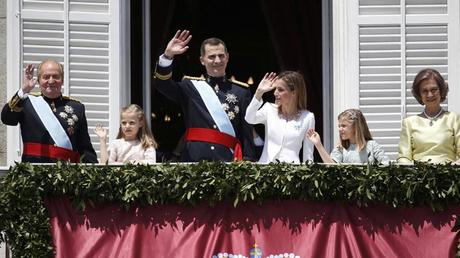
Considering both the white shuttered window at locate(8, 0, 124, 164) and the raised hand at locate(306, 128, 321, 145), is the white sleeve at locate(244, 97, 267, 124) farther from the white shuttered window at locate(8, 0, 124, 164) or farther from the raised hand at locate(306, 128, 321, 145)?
the white shuttered window at locate(8, 0, 124, 164)

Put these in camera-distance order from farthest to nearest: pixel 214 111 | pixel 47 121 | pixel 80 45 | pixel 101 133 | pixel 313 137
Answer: pixel 80 45 → pixel 101 133 → pixel 214 111 → pixel 47 121 → pixel 313 137

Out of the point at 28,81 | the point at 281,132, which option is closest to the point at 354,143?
the point at 281,132

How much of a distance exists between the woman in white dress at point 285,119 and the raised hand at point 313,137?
0.22 feet

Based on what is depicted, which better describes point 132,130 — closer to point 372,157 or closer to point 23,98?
point 23,98

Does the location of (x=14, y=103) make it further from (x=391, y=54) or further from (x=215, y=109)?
(x=391, y=54)

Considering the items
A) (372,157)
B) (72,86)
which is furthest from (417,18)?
(72,86)

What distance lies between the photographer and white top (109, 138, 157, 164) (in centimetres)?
853

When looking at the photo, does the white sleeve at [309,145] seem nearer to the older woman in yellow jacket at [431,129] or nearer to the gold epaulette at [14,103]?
the older woman in yellow jacket at [431,129]

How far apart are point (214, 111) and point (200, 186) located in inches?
35.6

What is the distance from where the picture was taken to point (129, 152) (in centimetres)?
862

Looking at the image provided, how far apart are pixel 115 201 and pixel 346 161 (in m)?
1.66

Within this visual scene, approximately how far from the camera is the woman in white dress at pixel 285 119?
27.6 ft

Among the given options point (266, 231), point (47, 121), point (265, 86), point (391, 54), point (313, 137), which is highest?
point (391, 54)

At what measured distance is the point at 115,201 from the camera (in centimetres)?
799
